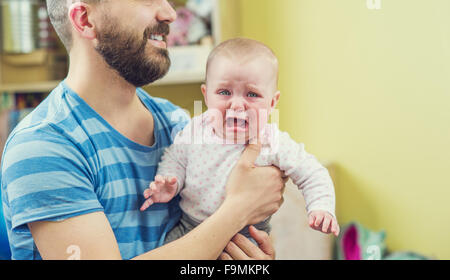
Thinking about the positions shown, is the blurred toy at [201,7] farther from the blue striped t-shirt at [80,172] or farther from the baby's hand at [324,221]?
the baby's hand at [324,221]

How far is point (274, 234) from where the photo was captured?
2.28ft

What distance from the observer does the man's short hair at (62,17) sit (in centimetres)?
56

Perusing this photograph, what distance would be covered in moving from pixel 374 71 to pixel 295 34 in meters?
0.11

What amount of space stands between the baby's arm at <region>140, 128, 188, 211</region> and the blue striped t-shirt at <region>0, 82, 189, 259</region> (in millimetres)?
22

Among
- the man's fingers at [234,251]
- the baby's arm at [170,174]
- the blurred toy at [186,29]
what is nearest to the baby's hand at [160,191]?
the baby's arm at [170,174]

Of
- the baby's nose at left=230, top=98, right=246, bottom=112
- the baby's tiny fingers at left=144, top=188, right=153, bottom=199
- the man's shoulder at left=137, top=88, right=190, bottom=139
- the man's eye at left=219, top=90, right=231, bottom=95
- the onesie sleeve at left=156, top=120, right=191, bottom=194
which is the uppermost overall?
the man's eye at left=219, top=90, right=231, bottom=95

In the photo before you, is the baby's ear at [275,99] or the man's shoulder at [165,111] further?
the man's shoulder at [165,111]

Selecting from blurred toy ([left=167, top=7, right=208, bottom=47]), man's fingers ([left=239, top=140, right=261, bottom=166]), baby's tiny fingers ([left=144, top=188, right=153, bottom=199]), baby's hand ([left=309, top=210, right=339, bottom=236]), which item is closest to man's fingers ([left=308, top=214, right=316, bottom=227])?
baby's hand ([left=309, top=210, right=339, bottom=236])

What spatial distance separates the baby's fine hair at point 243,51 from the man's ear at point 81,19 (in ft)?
0.52

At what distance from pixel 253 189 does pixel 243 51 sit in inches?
7.7

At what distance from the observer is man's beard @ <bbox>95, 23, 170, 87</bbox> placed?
545 mm

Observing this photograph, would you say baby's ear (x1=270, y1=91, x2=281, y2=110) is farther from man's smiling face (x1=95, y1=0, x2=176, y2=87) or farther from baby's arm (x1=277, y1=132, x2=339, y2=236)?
man's smiling face (x1=95, y1=0, x2=176, y2=87)
